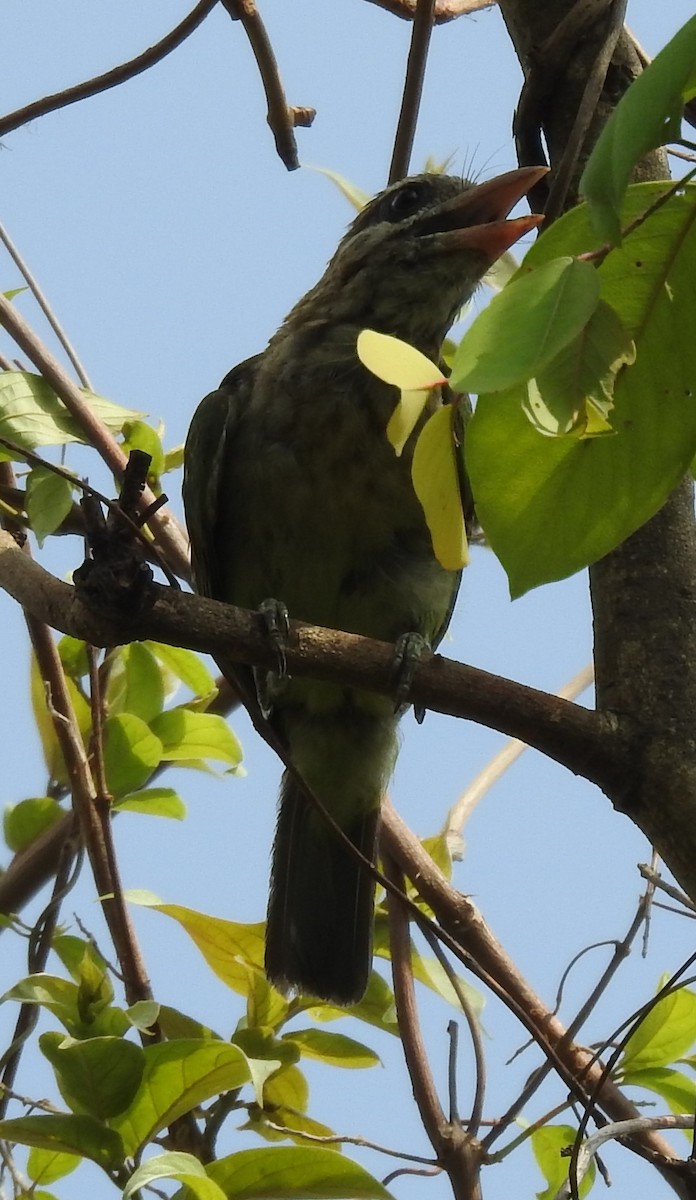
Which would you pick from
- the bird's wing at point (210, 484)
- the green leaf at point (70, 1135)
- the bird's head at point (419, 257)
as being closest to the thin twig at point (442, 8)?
the bird's head at point (419, 257)

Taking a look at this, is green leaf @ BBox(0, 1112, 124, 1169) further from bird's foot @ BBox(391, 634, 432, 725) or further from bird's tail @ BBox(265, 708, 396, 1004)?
bird's tail @ BBox(265, 708, 396, 1004)

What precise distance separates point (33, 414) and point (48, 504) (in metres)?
0.15

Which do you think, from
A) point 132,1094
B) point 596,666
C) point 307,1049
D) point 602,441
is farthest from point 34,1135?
point 602,441

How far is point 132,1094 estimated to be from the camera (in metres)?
1.58

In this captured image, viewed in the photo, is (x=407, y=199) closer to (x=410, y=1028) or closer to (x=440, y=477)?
(x=410, y=1028)

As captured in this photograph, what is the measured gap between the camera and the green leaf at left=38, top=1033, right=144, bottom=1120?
5.13 feet

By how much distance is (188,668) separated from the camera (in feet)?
7.97

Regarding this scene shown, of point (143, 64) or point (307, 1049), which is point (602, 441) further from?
point (143, 64)

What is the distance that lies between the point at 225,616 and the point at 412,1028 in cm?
98

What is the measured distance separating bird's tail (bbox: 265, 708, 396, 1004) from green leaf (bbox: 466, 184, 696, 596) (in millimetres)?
1577

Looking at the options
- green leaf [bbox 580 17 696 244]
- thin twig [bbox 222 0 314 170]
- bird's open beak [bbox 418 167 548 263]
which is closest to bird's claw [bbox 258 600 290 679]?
green leaf [bbox 580 17 696 244]

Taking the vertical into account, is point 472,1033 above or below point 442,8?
below

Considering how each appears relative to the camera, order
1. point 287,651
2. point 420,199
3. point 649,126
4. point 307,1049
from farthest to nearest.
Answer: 1. point 420,199
2. point 307,1049
3. point 287,651
4. point 649,126

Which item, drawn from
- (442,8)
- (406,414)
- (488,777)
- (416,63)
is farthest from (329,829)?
(406,414)
